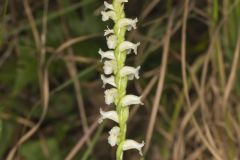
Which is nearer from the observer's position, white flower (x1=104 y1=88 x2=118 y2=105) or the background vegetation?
white flower (x1=104 y1=88 x2=118 y2=105)

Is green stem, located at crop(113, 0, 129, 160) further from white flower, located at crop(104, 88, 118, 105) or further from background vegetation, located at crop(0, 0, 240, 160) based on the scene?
background vegetation, located at crop(0, 0, 240, 160)

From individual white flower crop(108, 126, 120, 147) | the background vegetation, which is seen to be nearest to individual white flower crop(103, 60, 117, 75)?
individual white flower crop(108, 126, 120, 147)

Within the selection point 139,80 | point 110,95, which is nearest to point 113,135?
point 110,95

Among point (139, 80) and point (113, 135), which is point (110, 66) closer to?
point (113, 135)

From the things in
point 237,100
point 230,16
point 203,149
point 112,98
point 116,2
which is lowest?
point 112,98

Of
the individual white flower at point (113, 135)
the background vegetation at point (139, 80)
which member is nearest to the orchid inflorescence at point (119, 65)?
the individual white flower at point (113, 135)

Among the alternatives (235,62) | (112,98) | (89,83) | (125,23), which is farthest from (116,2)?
(89,83)

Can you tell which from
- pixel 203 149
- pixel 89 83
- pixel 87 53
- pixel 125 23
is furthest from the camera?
pixel 89 83

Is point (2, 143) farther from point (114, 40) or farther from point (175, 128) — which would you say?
point (114, 40)

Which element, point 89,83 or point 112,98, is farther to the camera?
point 89,83
